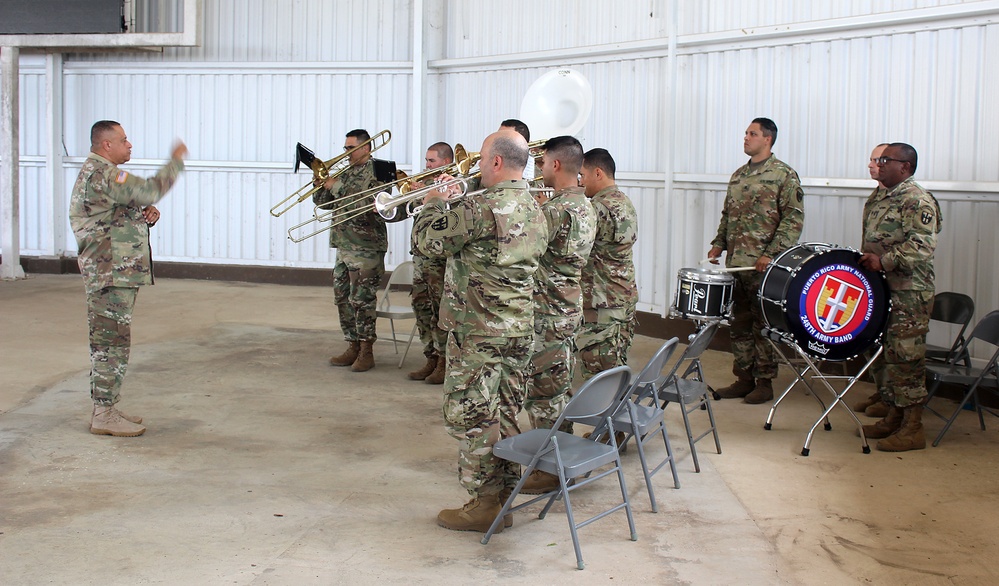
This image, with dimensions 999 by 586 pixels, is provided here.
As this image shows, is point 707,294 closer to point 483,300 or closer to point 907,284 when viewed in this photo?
point 907,284

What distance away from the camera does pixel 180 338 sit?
8.26 meters

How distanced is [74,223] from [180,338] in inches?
121

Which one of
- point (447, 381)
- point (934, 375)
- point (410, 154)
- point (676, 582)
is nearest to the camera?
point (676, 582)

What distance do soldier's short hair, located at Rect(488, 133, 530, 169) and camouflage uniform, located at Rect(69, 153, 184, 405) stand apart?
86.8 inches

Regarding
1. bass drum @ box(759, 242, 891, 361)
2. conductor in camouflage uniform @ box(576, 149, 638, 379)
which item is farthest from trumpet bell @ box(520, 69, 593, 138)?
bass drum @ box(759, 242, 891, 361)

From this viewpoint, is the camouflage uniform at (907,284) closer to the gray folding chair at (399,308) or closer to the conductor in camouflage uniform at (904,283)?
the conductor in camouflage uniform at (904,283)

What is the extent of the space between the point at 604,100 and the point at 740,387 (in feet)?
12.0

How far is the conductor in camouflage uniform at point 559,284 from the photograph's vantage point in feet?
14.2

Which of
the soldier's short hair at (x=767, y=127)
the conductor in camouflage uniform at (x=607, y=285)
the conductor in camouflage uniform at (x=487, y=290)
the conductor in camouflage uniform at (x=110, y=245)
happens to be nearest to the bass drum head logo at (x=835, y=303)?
the conductor in camouflage uniform at (x=607, y=285)

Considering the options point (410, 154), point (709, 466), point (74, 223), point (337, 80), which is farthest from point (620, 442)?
point (337, 80)

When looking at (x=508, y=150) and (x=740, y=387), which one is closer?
(x=508, y=150)

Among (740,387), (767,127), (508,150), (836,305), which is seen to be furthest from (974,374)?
(508,150)

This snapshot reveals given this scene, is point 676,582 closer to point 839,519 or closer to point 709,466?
point 839,519

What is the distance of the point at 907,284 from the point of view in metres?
5.44
